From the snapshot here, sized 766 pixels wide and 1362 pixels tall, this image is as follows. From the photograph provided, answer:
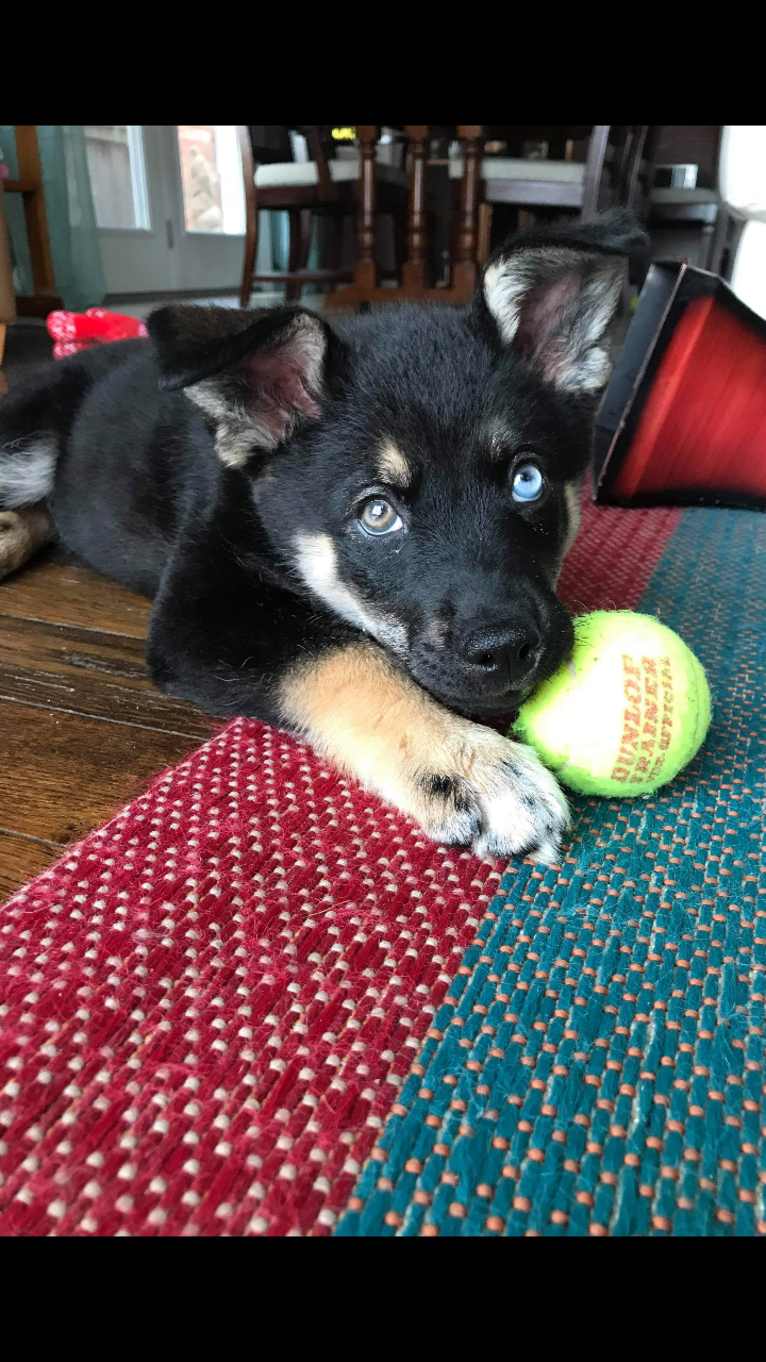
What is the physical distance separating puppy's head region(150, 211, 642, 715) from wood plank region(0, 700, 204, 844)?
1.57 feet

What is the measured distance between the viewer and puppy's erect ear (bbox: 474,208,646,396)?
1.76 metres

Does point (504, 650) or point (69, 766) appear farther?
point (69, 766)

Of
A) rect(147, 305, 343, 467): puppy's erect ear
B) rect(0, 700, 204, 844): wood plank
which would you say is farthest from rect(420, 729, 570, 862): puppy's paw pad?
rect(147, 305, 343, 467): puppy's erect ear

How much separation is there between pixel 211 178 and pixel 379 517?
1206cm

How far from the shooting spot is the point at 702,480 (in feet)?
11.2

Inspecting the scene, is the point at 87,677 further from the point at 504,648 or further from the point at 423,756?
the point at 504,648

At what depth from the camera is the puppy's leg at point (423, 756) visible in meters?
1.51

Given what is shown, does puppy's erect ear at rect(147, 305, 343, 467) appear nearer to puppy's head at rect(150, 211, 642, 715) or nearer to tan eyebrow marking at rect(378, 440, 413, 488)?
puppy's head at rect(150, 211, 642, 715)

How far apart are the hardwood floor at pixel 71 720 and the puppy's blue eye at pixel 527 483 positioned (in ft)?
2.61

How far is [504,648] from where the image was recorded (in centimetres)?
150

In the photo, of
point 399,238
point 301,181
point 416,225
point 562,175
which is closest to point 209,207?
point 399,238

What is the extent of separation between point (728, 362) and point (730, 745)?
175cm

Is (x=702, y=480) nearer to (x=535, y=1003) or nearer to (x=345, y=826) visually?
(x=345, y=826)
